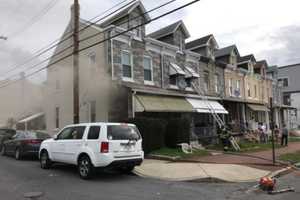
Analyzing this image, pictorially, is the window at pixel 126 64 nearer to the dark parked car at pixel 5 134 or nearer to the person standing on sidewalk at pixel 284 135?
the dark parked car at pixel 5 134

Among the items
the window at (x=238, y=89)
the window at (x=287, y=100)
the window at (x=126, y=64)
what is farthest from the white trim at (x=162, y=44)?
the window at (x=287, y=100)

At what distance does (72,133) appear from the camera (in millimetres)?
9930

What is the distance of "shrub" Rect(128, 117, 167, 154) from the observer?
45.6ft

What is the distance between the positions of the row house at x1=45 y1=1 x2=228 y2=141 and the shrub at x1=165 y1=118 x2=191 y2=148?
873 mm

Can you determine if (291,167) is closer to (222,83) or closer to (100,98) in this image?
(100,98)

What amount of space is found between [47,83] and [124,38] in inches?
335

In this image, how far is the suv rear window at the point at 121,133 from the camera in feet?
28.9

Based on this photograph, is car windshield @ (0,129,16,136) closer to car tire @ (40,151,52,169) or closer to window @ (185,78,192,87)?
car tire @ (40,151,52,169)

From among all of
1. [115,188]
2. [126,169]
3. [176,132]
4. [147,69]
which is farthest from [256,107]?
[115,188]

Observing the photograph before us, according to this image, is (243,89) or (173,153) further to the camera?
(243,89)

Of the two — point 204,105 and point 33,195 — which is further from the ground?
point 204,105

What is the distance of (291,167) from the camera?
37.1 feet

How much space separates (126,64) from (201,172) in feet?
32.4

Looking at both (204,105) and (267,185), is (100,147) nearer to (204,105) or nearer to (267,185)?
(267,185)
